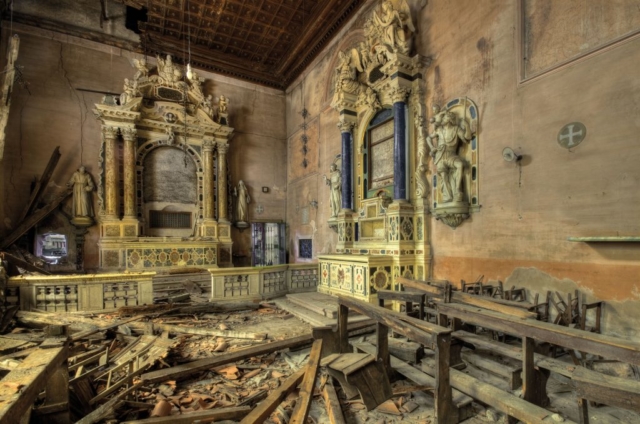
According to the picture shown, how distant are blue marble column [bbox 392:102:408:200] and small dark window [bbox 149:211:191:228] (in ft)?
26.4

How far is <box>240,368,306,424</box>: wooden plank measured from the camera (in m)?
2.09

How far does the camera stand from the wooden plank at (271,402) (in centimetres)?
209

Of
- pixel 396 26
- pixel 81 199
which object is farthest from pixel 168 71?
pixel 396 26

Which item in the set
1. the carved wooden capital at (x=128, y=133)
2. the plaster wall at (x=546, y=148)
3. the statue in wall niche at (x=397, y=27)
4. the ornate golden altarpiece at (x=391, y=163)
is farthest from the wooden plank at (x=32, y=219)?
the plaster wall at (x=546, y=148)

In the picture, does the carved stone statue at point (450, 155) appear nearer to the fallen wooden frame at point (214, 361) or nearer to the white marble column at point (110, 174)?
the fallen wooden frame at point (214, 361)

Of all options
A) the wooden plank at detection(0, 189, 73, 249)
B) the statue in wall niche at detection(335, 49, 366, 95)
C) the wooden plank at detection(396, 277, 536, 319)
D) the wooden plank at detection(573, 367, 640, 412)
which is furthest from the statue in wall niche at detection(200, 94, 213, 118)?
the wooden plank at detection(573, 367, 640, 412)

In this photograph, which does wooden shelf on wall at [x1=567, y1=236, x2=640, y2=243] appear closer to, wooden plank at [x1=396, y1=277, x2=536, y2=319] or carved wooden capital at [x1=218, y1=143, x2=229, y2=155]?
wooden plank at [x1=396, y1=277, x2=536, y2=319]

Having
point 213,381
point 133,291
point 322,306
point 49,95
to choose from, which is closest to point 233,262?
point 133,291

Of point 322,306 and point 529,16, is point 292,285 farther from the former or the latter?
point 529,16

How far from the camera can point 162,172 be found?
1100 centimetres

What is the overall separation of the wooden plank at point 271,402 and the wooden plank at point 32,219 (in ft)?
33.1

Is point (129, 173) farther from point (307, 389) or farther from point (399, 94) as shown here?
point (307, 389)

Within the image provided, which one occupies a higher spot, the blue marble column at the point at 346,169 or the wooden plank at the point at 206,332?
the blue marble column at the point at 346,169

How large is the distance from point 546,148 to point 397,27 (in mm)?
4073
